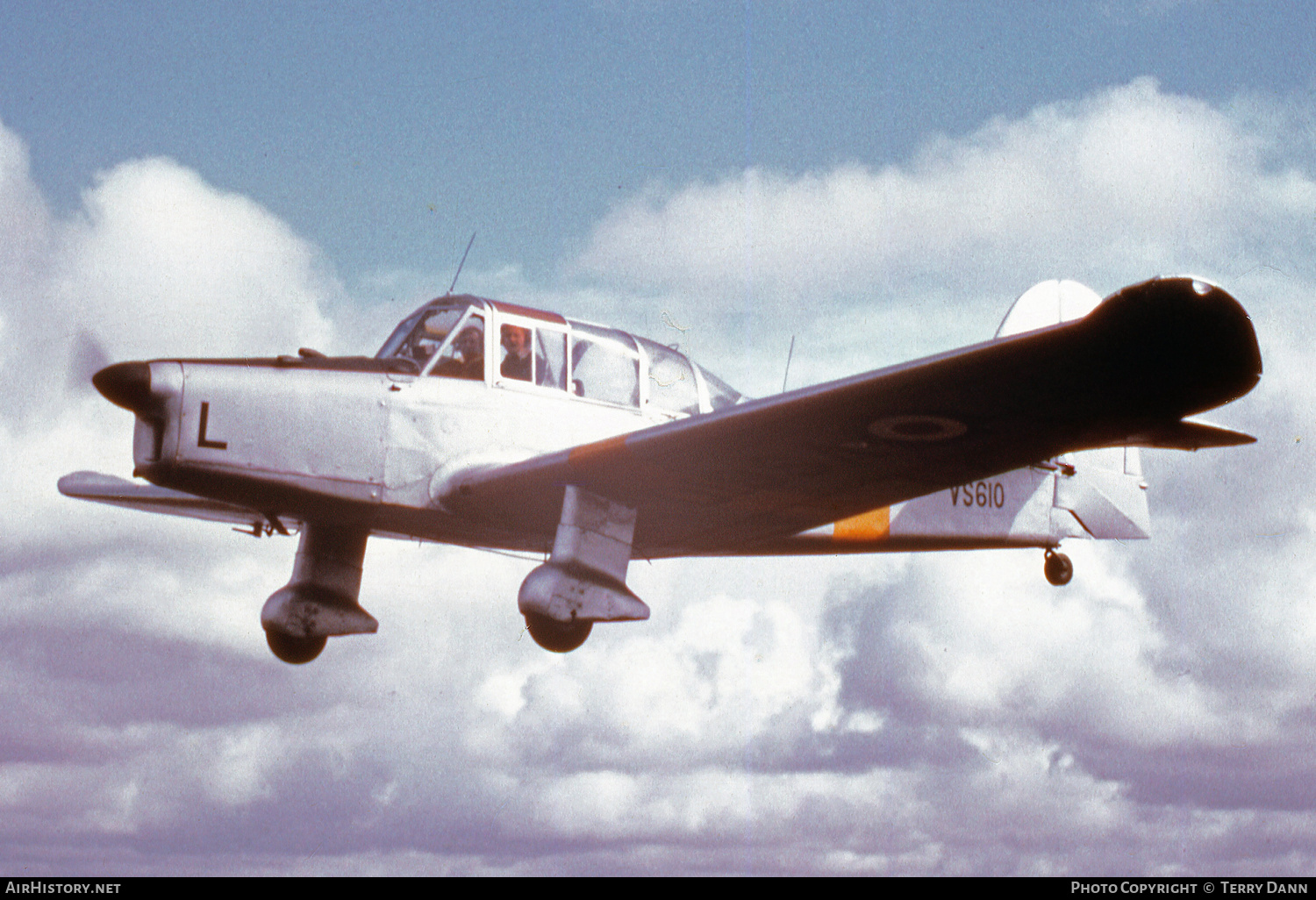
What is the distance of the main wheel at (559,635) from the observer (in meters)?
9.02

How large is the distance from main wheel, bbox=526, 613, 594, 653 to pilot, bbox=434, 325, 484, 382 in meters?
2.08

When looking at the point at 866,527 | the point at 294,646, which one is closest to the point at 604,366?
the point at 866,527

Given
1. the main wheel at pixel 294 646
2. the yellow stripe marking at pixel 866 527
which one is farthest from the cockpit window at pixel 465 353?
the yellow stripe marking at pixel 866 527

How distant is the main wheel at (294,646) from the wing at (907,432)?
2188mm

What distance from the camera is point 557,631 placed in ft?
30.6

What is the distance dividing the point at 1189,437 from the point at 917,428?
2.03m

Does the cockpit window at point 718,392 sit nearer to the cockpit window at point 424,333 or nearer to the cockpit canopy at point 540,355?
the cockpit canopy at point 540,355

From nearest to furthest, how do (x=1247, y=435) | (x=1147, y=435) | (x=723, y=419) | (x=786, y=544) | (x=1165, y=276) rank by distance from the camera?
(x=1165, y=276) < (x=1147, y=435) < (x=723, y=419) < (x=1247, y=435) < (x=786, y=544)

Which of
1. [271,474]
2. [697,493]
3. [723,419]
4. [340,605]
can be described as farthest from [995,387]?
[340,605]

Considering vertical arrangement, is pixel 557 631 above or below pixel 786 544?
below

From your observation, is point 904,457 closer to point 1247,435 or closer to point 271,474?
point 1247,435

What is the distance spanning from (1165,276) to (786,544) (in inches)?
250
